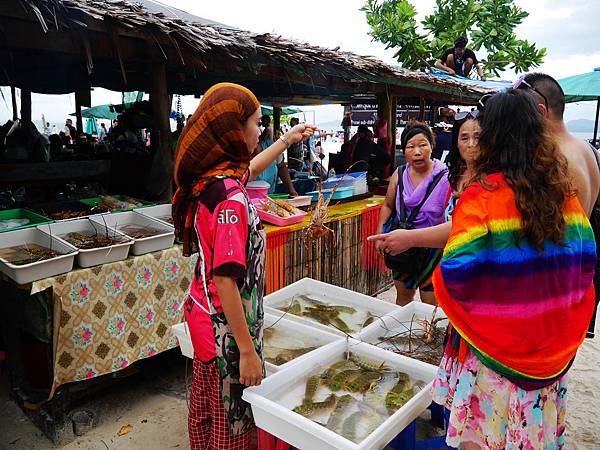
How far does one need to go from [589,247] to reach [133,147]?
571cm

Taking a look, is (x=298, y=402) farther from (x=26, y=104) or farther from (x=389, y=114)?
(x=26, y=104)

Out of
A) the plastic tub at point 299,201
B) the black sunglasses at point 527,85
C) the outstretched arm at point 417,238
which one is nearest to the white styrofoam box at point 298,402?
the outstretched arm at point 417,238

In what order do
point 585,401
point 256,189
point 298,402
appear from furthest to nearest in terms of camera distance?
1. point 256,189
2. point 585,401
3. point 298,402

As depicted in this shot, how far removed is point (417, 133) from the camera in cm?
355

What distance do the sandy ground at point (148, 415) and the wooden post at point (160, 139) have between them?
5.23ft

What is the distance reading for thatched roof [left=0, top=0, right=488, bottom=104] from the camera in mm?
2855

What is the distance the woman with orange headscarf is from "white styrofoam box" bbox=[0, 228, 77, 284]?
1236 mm

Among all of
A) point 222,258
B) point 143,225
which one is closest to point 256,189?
point 143,225

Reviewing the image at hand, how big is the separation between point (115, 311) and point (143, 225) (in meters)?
0.81

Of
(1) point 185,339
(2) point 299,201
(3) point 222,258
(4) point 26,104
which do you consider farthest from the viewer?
(4) point 26,104

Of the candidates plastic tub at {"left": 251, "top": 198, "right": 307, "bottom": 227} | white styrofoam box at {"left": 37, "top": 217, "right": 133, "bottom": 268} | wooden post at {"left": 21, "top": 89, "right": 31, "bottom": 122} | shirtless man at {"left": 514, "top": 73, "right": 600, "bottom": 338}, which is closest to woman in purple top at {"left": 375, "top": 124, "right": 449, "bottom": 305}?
plastic tub at {"left": 251, "top": 198, "right": 307, "bottom": 227}

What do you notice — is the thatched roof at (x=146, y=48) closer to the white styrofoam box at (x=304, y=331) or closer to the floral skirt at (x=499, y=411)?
the white styrofoam box at (x=304, y=331)

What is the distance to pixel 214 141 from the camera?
1.69m

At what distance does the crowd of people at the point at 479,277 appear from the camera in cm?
144
